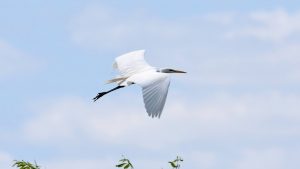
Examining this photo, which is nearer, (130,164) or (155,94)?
(130,164)

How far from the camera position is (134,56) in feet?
54.8

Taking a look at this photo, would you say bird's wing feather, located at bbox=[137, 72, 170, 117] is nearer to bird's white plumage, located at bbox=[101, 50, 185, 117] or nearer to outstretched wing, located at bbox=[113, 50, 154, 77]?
bird's white plumage, located at bbox=[101, 50, 185, 117]

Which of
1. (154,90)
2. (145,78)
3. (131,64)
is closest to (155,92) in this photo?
(154,90)

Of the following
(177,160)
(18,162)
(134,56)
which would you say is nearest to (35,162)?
(18,162)

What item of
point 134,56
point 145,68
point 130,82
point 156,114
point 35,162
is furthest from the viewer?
point 134,56

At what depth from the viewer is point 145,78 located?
43.5ft

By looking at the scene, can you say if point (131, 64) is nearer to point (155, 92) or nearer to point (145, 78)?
point (145, 78)

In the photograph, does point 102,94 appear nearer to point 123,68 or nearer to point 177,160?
point 123,68

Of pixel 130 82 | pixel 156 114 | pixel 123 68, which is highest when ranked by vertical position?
pixel 123 68

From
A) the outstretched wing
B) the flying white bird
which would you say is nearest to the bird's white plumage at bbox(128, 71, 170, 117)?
the flying white bird

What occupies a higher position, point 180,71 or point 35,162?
point 180,71

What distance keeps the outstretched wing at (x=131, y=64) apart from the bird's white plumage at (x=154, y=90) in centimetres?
170

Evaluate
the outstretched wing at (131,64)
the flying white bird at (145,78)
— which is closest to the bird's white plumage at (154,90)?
the flying white bird at (145,78)

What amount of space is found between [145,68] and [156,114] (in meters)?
4.57
